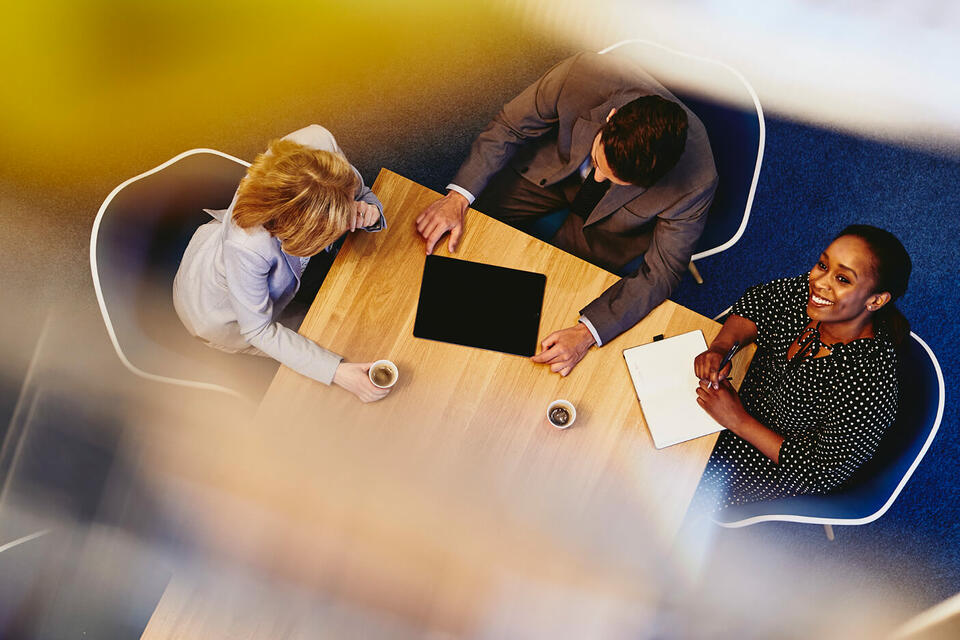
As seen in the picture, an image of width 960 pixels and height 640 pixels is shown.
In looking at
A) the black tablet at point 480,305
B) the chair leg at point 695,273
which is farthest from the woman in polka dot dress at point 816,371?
the chair leg at point 695,273

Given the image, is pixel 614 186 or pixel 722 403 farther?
pixel 614 186

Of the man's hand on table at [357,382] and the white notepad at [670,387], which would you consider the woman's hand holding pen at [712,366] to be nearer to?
the white notepad at [670,387]

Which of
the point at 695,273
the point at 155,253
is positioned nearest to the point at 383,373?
the point at 155,253

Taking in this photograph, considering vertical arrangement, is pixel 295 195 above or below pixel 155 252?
above

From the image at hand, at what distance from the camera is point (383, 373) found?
154 cm

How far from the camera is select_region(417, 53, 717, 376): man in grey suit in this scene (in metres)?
1.55

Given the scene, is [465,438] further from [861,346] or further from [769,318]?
[861,346]

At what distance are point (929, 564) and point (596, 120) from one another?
6.49 ft

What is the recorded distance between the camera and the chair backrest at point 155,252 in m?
1.46

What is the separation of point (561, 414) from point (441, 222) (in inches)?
21.9

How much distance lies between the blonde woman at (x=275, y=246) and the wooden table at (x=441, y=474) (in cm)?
7

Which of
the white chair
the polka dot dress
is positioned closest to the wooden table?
the polka dot dress

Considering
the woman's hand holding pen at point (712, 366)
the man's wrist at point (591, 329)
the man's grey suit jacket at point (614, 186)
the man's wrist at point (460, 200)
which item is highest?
the man's grey suit jacket at point (614, 186)

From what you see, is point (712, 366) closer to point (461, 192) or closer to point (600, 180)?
point (600, 180)
